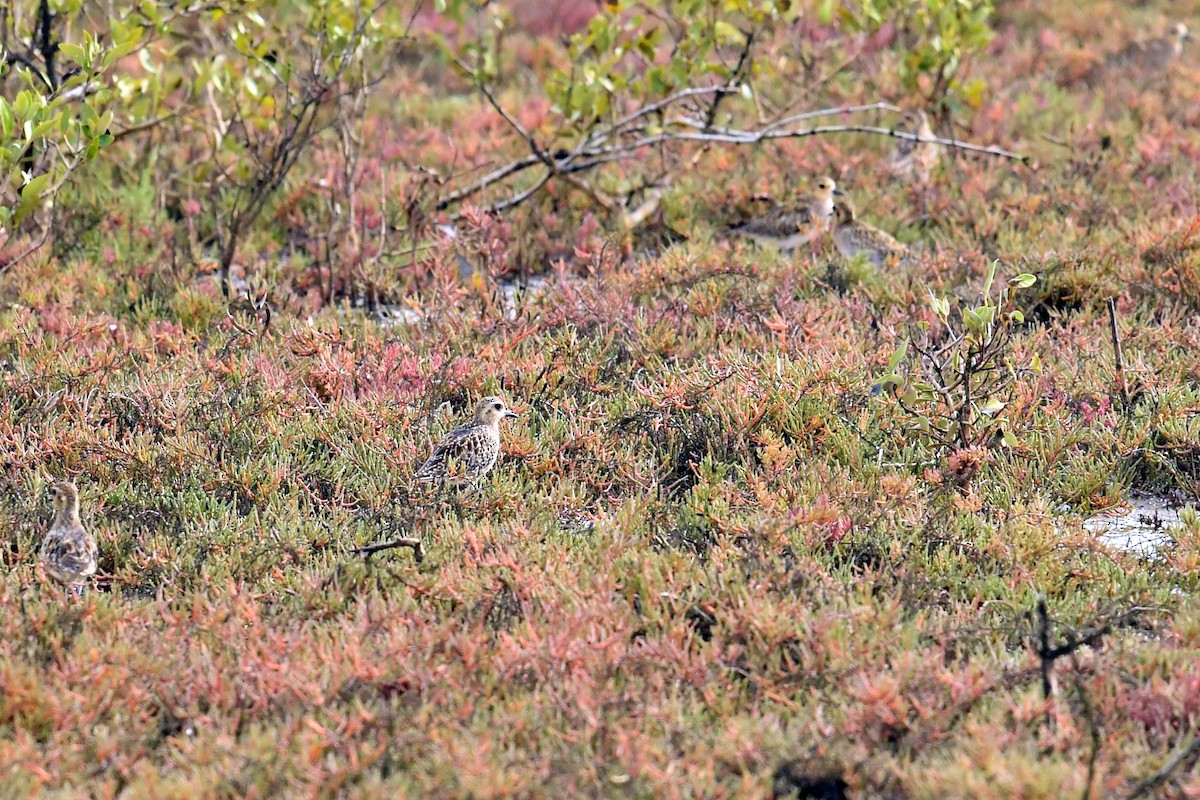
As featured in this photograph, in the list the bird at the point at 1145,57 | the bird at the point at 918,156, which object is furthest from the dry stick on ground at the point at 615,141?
the bird at the point at 1145,57

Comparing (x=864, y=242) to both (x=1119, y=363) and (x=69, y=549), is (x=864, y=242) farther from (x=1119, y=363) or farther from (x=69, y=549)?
(x=69, y=549)

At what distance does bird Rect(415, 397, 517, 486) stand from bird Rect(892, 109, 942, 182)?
17.2ft

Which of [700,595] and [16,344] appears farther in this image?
[16,344]

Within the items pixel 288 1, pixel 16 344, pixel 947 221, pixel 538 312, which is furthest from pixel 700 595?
pixel 288 1

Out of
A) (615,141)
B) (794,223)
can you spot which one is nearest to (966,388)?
(794,223)

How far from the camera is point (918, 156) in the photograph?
10742mm

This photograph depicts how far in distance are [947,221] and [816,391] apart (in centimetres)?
342

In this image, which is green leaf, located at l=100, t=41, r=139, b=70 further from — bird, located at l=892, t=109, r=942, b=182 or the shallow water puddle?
bird, located at l=892, t=109, r=942, b=182

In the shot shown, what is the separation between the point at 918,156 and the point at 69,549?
7.24m

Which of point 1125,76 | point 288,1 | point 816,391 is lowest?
point 1125,76

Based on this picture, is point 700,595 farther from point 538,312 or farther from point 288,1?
point 288,1

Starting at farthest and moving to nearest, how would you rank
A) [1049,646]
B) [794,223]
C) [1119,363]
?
1. [794,223]
2. [1119,363]
3. [1049,646]

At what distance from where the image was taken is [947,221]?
9.96 m

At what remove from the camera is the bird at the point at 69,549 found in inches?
214
